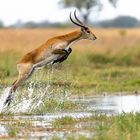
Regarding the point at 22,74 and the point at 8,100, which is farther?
the point at 22,74

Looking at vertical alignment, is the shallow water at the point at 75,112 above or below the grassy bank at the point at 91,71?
below

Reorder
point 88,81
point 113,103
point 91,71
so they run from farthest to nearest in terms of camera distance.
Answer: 1. point 91,71
2. point 88,81
3. point 113,103

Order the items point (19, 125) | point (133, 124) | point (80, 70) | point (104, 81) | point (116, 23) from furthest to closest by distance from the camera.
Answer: point (116, 23) → point (80, 70) → point (104, 81) → point (19, 125) → point (133, 124)

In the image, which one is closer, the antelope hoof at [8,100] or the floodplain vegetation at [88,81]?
the floodplain vegetation at [88,81]

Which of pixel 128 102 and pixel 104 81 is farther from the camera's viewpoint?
pixel 104 81

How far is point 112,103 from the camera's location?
14.5m

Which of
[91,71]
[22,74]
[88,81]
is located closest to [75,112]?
[22,74]

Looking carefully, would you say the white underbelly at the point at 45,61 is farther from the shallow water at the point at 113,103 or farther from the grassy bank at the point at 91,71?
the shallow water at the point at 113,103

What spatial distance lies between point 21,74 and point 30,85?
1.34 m

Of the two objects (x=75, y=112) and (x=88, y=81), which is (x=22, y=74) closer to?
(x=75, y=112)

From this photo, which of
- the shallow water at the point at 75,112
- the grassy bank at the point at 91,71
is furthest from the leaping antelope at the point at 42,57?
the grassy bank at the point at 91,71

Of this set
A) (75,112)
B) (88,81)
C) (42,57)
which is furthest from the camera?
(88,81)

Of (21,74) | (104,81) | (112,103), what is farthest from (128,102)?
(104,81)

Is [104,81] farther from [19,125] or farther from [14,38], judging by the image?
[14,38]
